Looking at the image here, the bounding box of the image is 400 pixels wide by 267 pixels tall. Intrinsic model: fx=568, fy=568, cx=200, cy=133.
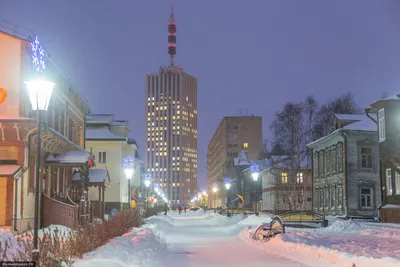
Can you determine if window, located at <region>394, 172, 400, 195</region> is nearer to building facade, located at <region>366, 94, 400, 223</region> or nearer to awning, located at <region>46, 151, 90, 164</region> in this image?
building facade, located at <region>366, 94, 400, 223</region>

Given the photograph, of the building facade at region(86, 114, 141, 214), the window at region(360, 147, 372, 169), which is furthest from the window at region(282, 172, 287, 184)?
the window at region(360, 147, 372, 169)

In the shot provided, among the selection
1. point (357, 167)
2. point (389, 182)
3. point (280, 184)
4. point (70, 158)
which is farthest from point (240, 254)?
point (280, 184)

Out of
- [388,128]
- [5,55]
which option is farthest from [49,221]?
[388,128]

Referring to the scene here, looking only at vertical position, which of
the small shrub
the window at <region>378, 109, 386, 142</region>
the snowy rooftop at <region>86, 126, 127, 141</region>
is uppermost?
the snowy rooftop at <region>86, 126, 127, 141</region>

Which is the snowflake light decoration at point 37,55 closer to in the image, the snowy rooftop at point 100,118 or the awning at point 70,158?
the awning at point 70,158

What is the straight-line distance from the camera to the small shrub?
11008 millimetres

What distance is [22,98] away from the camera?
2425 centimetres

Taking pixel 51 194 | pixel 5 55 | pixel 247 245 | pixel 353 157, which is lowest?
pixel 247 245

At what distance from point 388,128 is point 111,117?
34.1 metres

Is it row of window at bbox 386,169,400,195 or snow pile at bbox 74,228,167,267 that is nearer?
snow pile at bbox 74,228,167,267

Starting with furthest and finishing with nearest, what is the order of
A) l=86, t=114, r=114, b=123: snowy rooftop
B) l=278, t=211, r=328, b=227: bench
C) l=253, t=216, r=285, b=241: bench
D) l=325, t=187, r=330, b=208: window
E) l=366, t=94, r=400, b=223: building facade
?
l=86, t=114, r=114, b=123: snowy rooftop
l=325, t=187, r=330, b=208: window
l=366, t=94, r=400, b=223: building facade
l=278, t=211, r=328, b=227: bench
l=253, t=216, r=285, b=241: bench

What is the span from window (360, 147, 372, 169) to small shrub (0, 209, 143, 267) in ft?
92.8

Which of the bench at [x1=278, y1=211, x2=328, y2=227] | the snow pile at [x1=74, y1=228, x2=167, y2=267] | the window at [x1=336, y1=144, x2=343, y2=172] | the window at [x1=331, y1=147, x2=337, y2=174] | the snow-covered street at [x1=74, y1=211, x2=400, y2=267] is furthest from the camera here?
the window at [x1=331, y1=147, x2=337, y2=174]

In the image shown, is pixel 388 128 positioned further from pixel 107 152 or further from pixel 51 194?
pixel 107 152
